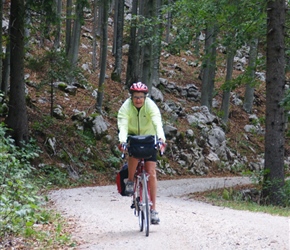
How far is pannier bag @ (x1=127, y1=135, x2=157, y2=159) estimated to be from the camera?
6.18 meters

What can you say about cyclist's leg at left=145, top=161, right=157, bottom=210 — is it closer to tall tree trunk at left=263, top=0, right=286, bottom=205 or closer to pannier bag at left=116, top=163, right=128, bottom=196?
pannier bag at left=116, top=163, right=128, bottom=196

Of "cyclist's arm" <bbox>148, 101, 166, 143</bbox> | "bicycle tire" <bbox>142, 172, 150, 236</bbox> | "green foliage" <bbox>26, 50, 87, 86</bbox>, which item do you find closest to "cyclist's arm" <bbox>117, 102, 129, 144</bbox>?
"cyclist's arm" <bbox>148, 101, 166, 143</bbox>

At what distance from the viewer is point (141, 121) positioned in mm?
6578

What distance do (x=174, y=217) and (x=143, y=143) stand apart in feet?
6.99

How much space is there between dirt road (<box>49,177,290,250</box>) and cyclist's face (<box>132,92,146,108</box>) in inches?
69.2

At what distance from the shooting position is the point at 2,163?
836 centimetres

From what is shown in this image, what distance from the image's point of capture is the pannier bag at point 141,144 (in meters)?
6.18

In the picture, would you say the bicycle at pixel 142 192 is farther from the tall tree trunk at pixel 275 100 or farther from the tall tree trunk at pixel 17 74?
the tall tree trunk at pixel 17 74

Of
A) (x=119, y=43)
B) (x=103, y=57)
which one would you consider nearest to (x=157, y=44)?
(x=103, y=57)

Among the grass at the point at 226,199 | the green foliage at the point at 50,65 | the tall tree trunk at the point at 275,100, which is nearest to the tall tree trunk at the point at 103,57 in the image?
the green foliage at the point at 50,65

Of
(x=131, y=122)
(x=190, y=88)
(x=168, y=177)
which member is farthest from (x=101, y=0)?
(x=131, y=122)

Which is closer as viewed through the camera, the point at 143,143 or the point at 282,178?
the point at 143,143

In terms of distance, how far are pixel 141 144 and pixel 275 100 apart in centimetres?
575

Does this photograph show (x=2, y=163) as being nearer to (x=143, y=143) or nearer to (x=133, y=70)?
(x=143, y=143)
